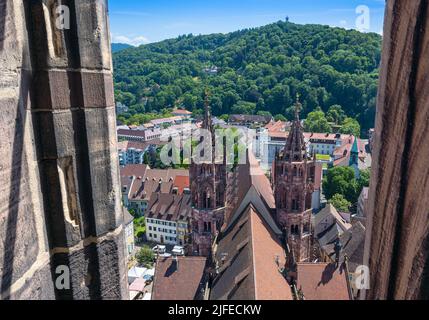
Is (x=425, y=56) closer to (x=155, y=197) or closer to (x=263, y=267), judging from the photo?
(x=263, y=267)

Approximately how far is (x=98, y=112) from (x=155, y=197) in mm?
35603

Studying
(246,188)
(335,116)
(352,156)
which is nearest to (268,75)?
(335,116)

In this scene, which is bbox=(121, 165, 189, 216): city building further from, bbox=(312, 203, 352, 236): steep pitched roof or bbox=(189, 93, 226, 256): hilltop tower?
bbox=(189, 93, 226, 256): hilltop tower

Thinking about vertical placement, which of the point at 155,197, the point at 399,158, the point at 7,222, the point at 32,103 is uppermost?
the point at 32,103

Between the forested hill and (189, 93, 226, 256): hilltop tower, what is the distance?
6986 centimetres

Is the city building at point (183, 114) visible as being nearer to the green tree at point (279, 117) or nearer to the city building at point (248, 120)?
the city building at point (248, 120)

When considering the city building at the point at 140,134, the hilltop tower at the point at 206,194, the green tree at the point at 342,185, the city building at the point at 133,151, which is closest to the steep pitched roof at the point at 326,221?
the green tree at the point at 342,185

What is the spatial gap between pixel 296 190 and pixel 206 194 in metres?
4.94

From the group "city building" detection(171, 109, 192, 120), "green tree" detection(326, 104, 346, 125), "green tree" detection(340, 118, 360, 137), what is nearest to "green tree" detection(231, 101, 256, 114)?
"city building" detection(171, 109, 192, 120)

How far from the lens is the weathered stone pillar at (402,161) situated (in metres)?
1.62

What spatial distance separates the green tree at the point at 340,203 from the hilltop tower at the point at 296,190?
1897cm

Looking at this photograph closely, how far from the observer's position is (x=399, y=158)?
1.80 meters

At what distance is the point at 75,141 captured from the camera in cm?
Result: 294
